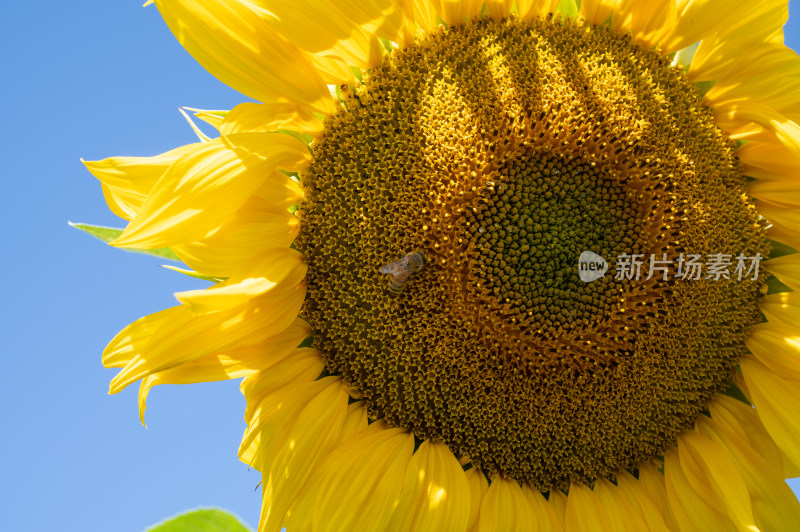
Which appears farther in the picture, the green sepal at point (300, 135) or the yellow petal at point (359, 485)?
the green sepal at point (300, 135)

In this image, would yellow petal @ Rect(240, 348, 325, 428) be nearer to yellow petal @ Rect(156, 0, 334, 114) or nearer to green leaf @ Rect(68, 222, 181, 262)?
green leaf @ Rect(68, 222, 181, 262)

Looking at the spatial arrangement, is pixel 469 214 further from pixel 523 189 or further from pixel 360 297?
pixel 360 297

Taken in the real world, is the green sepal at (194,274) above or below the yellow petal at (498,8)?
below

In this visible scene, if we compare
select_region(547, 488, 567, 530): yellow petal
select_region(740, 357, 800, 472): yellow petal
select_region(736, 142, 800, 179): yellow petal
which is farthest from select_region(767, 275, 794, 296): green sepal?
select_region(547, 488, 567, 530): yellow petal

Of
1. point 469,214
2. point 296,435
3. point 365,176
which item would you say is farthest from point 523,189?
point 296,435

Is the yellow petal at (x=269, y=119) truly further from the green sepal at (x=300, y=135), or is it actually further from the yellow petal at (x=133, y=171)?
the yellow petal at (x=133, y=171)

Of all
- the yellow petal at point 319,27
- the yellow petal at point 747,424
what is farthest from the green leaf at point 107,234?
the yellow petal at point 747,424
